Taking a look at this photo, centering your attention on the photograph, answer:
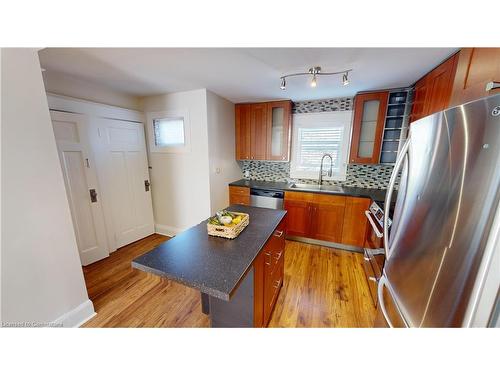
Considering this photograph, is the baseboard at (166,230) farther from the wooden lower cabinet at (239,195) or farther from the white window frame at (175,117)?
the white window frame at (175,117)

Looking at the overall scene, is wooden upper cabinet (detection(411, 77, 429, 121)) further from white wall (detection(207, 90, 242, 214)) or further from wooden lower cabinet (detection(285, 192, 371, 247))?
white wall (detection(207, 90, 242, 214))

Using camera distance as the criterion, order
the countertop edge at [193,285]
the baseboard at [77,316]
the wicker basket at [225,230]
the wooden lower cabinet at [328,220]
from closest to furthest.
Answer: the countertop edge at [193,285] < the wicker basket at [225,230] < the baseboard at [77,316] < the wooden lower cabinet at [328,220]

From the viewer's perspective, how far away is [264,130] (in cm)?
291

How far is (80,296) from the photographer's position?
147 cm

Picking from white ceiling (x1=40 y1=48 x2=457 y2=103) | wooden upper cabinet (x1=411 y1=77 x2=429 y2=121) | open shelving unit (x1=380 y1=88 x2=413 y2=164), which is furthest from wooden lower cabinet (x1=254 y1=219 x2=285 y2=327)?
open shelving unit (x1=380 y1=88 x2=413 y2=164)

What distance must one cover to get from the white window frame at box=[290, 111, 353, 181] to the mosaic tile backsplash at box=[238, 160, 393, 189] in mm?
88

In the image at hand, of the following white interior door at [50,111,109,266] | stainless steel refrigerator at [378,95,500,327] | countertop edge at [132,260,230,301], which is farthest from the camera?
white interior door at [50,111,109,266]

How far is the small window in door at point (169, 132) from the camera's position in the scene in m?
2.61

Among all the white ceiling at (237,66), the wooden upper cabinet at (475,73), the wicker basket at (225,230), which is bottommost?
the wicker basket at (225,230)

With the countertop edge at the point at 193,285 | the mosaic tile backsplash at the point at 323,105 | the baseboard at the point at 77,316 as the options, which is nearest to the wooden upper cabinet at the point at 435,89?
the mosaic tile backsplash at the point at 323,105

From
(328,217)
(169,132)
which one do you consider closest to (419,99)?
(328,217)

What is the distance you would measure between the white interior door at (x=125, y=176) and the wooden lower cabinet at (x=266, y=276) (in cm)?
241

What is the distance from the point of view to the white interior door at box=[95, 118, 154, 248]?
7.61ft

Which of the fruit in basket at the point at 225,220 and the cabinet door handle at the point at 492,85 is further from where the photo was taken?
the fruit in basket at the point at 225,220
